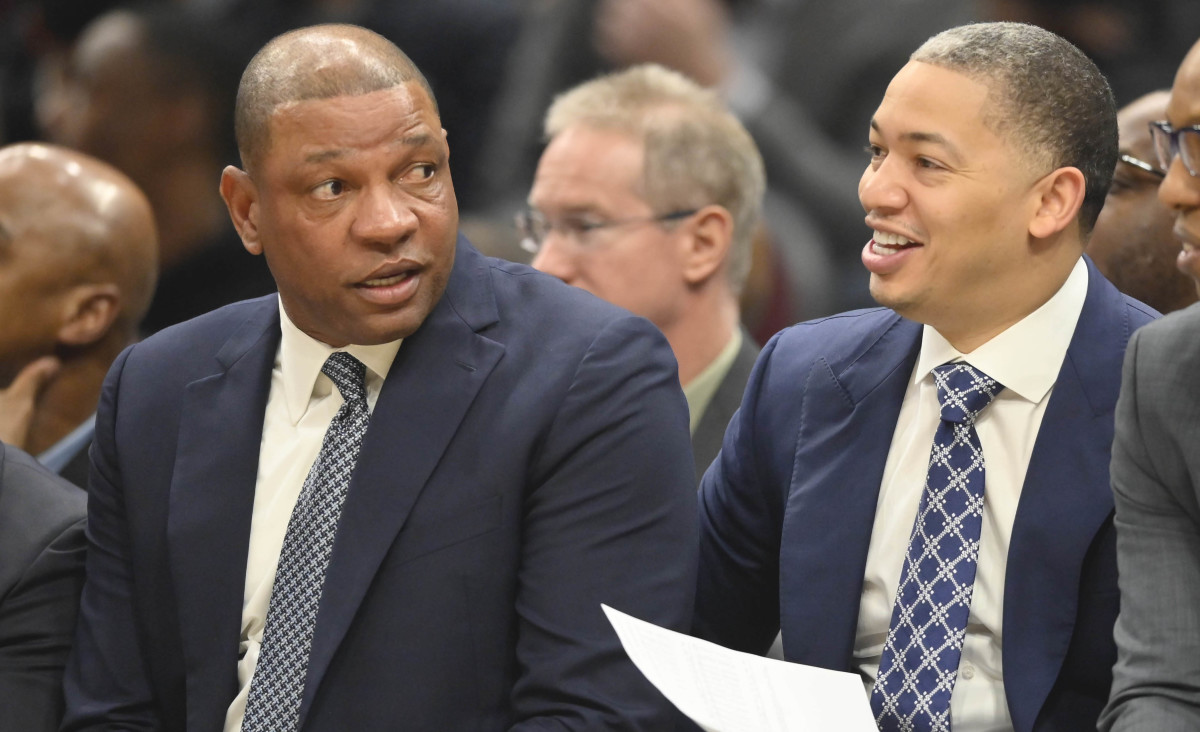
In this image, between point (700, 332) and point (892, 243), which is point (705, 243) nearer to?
point (700, 332)

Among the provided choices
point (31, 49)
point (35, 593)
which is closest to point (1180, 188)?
point (35, 593)

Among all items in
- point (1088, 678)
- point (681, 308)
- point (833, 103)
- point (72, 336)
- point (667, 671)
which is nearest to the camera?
point (667, 671)

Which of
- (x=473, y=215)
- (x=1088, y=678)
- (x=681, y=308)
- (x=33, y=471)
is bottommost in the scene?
(x=1088, y=678)

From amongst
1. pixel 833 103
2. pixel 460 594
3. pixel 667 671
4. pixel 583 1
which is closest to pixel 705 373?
pixel 460 594

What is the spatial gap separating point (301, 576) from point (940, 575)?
92 cm

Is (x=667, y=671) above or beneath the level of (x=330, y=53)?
beneath

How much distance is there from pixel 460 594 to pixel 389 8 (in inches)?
145

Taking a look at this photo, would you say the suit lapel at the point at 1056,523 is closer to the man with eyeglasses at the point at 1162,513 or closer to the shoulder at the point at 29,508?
the man with eyeglasses at the point at 1162,513

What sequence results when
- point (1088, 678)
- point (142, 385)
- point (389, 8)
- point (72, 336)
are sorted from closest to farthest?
point (1088, 678) < point (142, 385) < point (72, 336) < point (389, 8)

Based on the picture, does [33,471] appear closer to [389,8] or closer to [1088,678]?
[1088,678]

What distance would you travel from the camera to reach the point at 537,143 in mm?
5102

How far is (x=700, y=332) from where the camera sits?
3.25 m

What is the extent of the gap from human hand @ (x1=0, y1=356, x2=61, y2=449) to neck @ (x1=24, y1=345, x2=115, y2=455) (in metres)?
0.05

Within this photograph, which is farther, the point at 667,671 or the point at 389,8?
the point at 389,8
